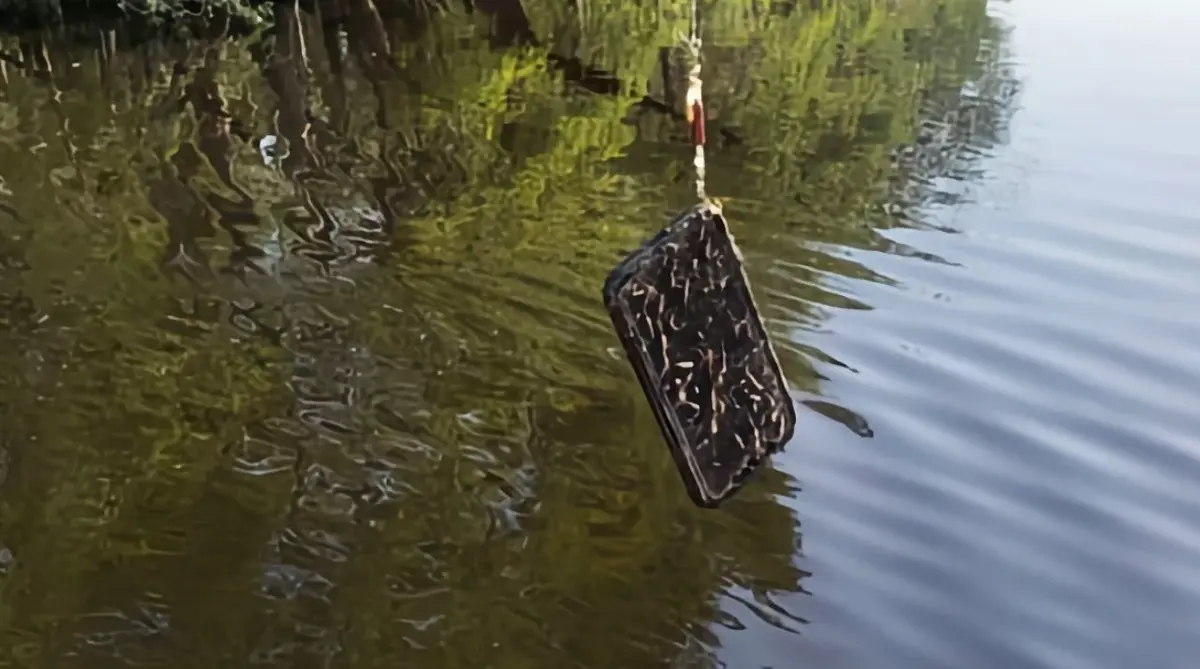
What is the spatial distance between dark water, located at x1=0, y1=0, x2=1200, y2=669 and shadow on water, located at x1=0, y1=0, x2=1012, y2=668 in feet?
0.06

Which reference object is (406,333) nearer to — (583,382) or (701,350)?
(583,382)

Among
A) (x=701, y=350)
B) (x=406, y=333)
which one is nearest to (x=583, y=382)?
(x=406, y=333)

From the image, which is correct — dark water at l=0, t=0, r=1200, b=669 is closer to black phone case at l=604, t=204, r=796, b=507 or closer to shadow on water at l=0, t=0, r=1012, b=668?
shadow on water at l=0, t=0, r=1012, b=668

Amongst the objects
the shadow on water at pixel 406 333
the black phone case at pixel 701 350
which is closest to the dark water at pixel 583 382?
the shadow on water at pixel 406 333

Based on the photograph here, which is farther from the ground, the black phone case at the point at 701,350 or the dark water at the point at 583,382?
the black phone case at the point at 701,350

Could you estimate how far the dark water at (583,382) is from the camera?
3518 millimetres

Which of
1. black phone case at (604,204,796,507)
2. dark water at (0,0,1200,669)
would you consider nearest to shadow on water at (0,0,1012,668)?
dark water at (0,0,1200,669)

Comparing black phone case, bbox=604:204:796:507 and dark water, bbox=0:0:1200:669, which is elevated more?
black phone case, bbox=604:204:796:507

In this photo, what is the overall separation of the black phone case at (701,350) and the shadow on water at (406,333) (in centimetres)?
97

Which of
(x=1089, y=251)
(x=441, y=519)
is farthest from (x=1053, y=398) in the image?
(x=441, y=519)

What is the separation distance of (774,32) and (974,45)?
176cm

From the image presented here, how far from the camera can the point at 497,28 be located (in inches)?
455

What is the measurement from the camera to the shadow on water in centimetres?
360

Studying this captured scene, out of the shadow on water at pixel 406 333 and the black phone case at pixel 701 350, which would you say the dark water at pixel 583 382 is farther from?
the black phone case at pixel 701 350
